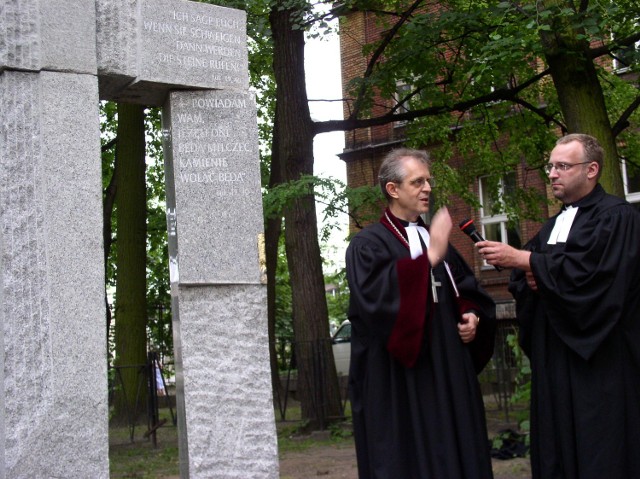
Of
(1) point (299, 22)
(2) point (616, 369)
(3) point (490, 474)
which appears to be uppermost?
(1) point (299, 22)

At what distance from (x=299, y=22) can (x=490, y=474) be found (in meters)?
8.33

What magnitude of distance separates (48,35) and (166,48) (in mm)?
794

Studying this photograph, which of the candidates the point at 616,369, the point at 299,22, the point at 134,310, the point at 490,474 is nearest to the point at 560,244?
the point at 616,369

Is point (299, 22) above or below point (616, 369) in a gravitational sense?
above

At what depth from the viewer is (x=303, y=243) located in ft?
42.9

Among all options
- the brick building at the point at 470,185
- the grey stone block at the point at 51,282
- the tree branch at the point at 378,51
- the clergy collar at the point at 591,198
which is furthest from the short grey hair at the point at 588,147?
the brick building at the point at 470,185

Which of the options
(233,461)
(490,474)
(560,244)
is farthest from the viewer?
(233,461)

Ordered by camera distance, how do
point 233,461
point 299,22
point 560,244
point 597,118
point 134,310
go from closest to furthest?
point 560,244, point 233,461, point 597,118, point 299,22, point 134,310

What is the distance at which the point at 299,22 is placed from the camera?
39.5ft

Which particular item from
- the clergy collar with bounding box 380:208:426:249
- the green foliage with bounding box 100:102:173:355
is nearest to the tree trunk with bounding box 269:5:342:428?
the green foliage with bounding box 100:102:173:355

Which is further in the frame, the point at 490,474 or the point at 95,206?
the point at 95,206

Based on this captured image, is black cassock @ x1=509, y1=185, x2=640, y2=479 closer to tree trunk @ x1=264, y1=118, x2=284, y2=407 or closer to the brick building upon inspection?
tree trunk @ x1=264, y1=118, x2=284, y2=407

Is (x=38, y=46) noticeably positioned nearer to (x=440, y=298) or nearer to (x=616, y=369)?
(x=440, y=298)

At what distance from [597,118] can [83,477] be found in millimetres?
7394
